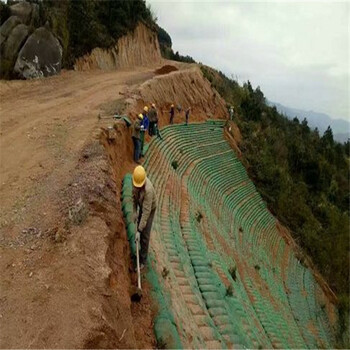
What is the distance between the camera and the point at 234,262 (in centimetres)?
1310

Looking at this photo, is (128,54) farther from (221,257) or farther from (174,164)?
(221,257)

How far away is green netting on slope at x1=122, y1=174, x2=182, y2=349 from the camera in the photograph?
604cm

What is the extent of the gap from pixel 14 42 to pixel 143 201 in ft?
44.1

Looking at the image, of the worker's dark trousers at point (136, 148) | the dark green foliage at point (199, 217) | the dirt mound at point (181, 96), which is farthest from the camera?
the dirt mound at point (181, 96)

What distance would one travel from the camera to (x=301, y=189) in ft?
83.4

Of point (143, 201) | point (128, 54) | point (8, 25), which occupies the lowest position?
point (143, 201)

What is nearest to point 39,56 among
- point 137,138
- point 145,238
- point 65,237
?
point 137,138

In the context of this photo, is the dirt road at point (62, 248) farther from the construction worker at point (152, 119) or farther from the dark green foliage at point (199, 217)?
the construction worker at point (152, 119)

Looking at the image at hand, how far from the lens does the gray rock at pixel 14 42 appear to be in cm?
1723

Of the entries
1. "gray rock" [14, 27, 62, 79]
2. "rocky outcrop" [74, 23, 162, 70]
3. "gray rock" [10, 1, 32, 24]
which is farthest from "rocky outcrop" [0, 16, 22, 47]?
"rocky outcrop" [74, 23, 162, 70]

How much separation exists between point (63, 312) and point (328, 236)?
2078 centimetres

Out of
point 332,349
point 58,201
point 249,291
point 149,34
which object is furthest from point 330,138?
point 58,201

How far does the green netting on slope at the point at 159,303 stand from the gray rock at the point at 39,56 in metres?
11.1

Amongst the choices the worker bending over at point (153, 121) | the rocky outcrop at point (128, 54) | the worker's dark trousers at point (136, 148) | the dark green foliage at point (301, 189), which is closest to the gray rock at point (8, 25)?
→ the rocky outcrop at point (128, 54)
